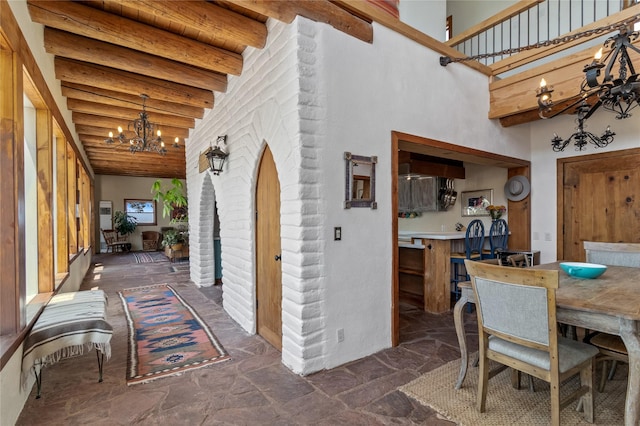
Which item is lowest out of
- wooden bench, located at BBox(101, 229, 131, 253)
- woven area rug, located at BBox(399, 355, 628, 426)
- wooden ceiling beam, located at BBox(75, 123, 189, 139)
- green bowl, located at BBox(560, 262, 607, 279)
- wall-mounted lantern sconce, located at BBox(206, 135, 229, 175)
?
woven area rug, located at BBox(399, 355, 628, 426)

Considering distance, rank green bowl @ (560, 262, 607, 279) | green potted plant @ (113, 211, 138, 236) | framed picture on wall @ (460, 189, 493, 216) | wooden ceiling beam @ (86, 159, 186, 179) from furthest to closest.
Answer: green potted plant @ (113, 211, 138, 236), wooden ceiling beam @ (86, 159, 186, 179), framed picture on wall @ (460, 189, 493, 216), green bowl @ (560, 262, 607, 279)

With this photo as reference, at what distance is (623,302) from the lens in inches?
69.3

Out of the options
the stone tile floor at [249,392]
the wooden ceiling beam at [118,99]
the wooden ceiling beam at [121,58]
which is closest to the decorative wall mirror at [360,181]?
the stone tile floor at [249,392]

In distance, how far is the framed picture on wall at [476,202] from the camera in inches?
223

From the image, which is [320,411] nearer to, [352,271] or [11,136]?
[352,271]

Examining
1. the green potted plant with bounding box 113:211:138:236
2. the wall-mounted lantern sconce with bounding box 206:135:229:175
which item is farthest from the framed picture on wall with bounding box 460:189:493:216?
the green potted plant with bounding box 113:211:138:236

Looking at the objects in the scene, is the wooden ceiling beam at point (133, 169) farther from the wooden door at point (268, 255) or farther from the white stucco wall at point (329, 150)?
the white stucco wall at point (329, 150)

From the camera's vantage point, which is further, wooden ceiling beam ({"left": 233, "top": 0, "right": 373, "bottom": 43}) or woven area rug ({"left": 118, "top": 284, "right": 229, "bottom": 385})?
woven area rug ({"left": 118, "top": 284, "right": 229, "bottom": 385})

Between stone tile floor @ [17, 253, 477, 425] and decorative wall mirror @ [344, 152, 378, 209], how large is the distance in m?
1.38

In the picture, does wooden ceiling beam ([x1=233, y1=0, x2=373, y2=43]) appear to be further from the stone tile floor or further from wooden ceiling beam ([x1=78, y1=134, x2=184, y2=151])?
wooden ceiling beam ([x1=78, y1=134, x2=184, y2=151])

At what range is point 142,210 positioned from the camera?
40.7 feet

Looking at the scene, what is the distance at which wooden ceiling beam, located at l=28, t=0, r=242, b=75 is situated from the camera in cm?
262

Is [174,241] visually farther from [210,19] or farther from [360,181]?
[360,181]

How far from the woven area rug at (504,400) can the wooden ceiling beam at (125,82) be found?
4293 millimetres
